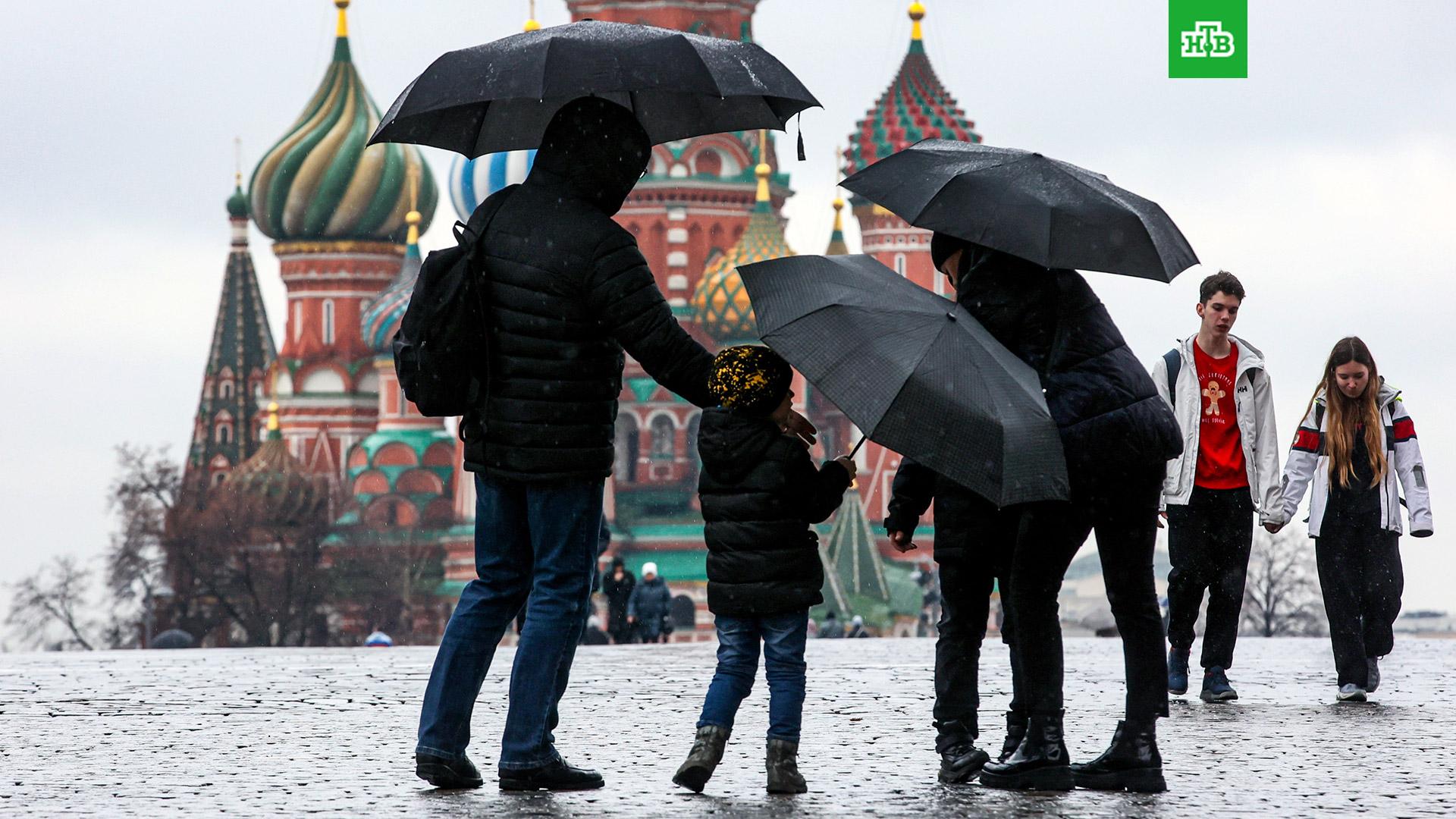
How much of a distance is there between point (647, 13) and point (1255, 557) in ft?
66.6

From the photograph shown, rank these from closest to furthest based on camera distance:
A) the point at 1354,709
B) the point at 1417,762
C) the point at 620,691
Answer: the point at 1417,762 → the point at 1354,709 → the point at 620,691

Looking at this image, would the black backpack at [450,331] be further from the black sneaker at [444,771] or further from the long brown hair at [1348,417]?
the long brown hair at [1348,417]

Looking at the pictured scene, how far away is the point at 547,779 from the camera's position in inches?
259

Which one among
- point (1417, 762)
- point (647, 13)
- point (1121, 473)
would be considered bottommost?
point (1417, 762)

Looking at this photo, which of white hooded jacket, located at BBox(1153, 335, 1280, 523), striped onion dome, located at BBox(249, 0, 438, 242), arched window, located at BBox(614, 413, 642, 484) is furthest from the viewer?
striped onion dome, located at BBox(249, 0, 438, 242)

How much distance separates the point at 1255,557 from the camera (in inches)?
2576

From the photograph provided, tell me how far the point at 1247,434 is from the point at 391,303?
67702 mm

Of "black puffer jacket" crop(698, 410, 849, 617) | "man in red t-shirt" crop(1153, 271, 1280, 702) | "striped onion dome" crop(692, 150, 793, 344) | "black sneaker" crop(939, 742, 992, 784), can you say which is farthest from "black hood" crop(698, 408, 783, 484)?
"striped onion dome" crop(692, 150, 793, 344)

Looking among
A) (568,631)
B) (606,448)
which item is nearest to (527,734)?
(568,631)

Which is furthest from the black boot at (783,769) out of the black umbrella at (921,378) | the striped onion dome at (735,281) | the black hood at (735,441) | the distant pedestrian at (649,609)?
the striped onion dome at (735,281)

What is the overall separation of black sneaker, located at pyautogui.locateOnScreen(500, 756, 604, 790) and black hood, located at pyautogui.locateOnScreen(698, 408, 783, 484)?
31.5 inches

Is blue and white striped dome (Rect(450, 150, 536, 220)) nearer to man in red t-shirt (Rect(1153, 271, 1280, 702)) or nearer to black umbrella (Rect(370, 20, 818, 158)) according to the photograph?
man in red t-shirt (Rect(1153, 271, 1280, 702))

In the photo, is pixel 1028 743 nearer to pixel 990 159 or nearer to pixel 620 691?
pixel 990 159

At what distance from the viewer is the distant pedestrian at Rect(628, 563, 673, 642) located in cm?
2369
